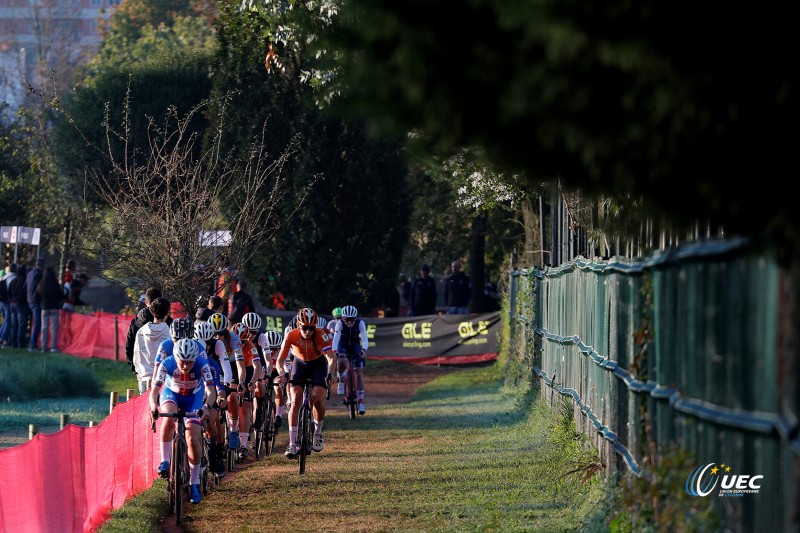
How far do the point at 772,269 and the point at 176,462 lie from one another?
27.7 ft

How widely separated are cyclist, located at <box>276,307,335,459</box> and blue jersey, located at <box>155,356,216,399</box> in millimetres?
2685

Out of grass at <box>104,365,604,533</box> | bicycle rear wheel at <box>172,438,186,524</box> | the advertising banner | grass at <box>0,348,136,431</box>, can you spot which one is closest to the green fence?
grass at <box>104,365,604,533</box>

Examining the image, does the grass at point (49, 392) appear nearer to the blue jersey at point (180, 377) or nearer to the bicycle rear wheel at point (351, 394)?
the bicycle rear wheel at point (351, 394)

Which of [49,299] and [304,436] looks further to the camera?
[49,299]

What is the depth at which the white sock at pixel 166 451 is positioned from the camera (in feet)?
41.5

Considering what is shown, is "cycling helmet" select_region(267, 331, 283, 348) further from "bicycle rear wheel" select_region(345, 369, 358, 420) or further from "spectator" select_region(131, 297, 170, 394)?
"bicycle rear wheel" select_region(345, 369, 358, 420)

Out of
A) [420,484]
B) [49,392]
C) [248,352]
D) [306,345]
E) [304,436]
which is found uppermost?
[306,345]

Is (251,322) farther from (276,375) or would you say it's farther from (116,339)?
(116,339)

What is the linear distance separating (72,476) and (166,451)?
185 cm

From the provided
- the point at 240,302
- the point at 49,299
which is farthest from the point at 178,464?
the point at 49,299

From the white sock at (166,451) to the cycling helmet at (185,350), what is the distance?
826mm

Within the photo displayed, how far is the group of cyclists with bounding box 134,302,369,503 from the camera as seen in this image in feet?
42.8

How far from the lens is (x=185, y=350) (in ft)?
42.4

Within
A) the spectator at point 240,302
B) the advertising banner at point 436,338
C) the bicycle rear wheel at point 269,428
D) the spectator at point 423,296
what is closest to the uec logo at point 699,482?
the bicycle rear wheel at point 269,428
